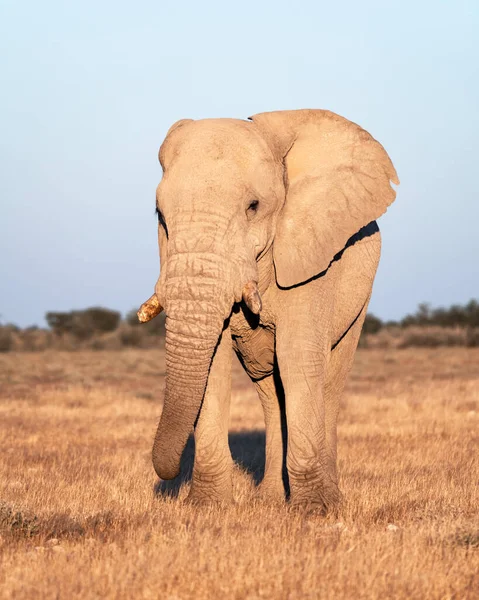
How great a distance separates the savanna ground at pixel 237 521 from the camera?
496cm

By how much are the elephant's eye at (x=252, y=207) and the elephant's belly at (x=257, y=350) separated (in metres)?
1.16

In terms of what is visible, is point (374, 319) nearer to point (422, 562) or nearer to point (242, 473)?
point (242, 473)

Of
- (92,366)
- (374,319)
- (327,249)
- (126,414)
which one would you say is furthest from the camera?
(374,319)

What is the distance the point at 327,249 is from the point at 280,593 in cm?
341

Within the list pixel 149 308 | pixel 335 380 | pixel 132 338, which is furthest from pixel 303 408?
pixel 132 338

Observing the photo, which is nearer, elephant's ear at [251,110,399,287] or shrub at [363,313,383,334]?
elephant's ear at [251,110,399,287]

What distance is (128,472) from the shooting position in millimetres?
10086

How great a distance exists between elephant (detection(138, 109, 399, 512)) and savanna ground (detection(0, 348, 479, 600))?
55 cm

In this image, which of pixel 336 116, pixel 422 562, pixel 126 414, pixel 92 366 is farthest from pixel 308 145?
pixel 92 366

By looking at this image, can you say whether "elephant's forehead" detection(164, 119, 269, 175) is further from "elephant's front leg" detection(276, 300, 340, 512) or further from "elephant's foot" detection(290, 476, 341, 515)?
"elephant's foot" detection(290, 476, 341, 515)

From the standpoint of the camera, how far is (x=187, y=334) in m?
6.58

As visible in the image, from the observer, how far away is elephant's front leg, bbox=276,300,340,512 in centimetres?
750

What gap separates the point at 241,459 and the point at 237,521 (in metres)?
4.98

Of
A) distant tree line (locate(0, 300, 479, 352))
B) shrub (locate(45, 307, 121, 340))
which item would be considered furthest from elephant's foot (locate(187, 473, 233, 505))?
shrub (locate(45, 307, 121, 340))
